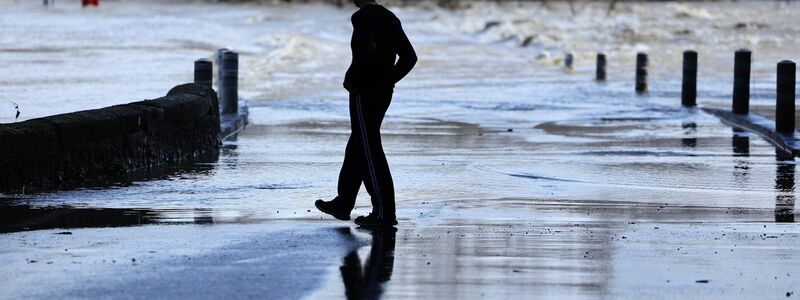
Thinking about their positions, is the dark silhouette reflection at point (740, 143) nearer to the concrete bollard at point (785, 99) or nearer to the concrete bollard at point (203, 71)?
the concrete bollard at point (785, 99)

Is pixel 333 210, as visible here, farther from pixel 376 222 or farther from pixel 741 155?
pixel 741 155

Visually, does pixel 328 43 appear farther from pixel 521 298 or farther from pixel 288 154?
pixel 521 298

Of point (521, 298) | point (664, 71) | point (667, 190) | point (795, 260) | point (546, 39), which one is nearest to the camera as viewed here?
point (521, 298)

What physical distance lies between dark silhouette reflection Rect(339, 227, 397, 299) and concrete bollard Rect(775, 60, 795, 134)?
9579mm

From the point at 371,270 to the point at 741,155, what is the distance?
919 centimetres

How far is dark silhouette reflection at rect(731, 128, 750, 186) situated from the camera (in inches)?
581

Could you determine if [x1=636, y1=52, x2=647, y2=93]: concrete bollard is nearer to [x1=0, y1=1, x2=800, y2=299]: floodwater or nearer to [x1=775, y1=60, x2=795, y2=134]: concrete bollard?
[x1=0, y1=1, x2=800, y2=299]: floodwater

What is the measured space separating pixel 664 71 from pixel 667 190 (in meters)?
30.3

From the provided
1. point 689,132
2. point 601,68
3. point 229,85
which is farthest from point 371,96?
point 601,68

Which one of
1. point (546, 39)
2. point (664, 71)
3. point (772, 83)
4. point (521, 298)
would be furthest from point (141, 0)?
point (521, 298)

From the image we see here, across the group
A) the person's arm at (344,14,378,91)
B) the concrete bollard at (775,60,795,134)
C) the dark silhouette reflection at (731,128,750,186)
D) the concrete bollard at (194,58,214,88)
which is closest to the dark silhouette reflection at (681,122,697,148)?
the dark silhouette reflection at (731,128,750,186)

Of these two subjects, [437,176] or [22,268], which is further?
[437,176]

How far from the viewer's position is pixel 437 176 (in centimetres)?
1458

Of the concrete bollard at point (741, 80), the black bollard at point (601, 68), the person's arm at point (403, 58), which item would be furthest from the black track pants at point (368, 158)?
the black bollard at point (601, 68)
